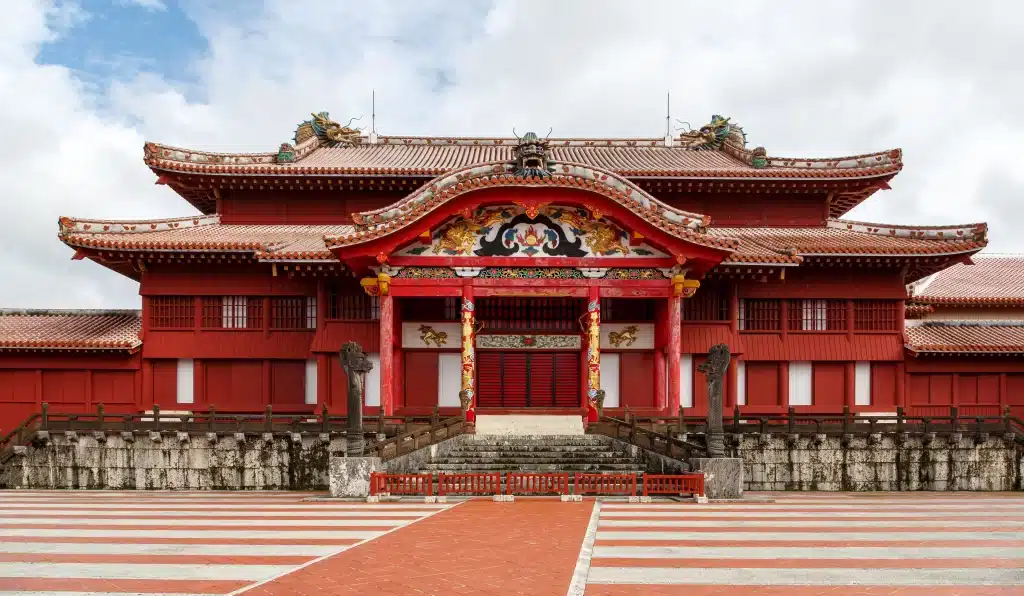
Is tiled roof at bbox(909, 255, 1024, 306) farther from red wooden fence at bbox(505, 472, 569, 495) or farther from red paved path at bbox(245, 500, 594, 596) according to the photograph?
red paved path at bbox(245, 500, 594, 596)

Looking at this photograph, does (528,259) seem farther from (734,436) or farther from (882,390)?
(882,390)

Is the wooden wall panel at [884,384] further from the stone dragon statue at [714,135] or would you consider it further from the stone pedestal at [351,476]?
the stone pedestal at [351,476]

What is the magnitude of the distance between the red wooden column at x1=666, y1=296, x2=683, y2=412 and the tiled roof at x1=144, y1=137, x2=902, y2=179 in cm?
521

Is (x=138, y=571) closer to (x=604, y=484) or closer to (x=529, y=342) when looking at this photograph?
(x=604, y=484)

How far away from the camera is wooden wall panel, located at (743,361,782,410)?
25312 mm

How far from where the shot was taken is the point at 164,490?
21.2 metres

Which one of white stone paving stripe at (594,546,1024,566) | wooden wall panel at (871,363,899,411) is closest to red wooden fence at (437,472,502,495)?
white stone paving stripe at (594,546,1024,566)

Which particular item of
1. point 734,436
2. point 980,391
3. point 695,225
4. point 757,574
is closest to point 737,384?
point 734,436

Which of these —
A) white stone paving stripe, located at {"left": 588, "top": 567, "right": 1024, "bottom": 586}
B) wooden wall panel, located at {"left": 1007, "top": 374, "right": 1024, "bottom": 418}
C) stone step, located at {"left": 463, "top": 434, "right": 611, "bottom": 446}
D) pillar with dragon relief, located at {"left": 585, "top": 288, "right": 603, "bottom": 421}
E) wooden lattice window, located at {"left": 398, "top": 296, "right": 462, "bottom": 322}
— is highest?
wooden lattice window, located at {"left": 398, "top": 296, "right": 462, "bottom": 322}

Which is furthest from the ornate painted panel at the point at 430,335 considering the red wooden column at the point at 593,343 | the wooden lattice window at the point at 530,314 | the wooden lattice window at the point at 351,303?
the red wooden column at the point at 593,343

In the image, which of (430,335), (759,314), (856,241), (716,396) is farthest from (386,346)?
(856,241)

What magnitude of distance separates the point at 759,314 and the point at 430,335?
10.9 meters

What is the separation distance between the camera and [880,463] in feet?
70.8

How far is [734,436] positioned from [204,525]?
14007mm
